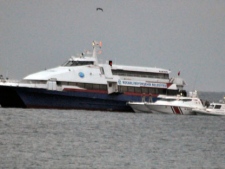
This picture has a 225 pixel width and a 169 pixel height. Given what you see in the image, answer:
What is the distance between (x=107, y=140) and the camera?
5816 cm

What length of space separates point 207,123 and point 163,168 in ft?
107

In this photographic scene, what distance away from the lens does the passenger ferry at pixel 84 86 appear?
270 feet

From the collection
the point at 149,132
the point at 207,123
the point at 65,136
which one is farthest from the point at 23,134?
the point at 207,123

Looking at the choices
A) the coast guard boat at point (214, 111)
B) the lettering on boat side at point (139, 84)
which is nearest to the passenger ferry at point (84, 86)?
the lettering on boat side at point (139, 84)

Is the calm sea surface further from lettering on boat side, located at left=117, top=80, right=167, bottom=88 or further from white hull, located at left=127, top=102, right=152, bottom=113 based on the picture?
lettering on boat side, located at left=117, top=80, right=167, bottom=88

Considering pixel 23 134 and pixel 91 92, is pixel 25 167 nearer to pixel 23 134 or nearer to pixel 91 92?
pixel 23 134

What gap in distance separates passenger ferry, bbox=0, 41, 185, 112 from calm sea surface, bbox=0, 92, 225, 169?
1.73m

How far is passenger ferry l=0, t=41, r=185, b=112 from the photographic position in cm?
8244

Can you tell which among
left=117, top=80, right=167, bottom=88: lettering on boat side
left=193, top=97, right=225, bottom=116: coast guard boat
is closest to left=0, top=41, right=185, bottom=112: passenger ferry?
left=117, top=80, right=167, bottom=88: lettering on boat side

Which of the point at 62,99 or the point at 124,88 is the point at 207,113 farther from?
the point at 62,99

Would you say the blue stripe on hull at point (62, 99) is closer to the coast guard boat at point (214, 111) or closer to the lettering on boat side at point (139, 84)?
the lettering on boat side at point (139, 84)

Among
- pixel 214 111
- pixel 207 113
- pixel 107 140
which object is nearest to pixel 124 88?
pixel 207 113

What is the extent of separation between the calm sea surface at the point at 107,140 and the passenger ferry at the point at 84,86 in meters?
1.73

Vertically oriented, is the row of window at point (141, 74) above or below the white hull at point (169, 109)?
above
